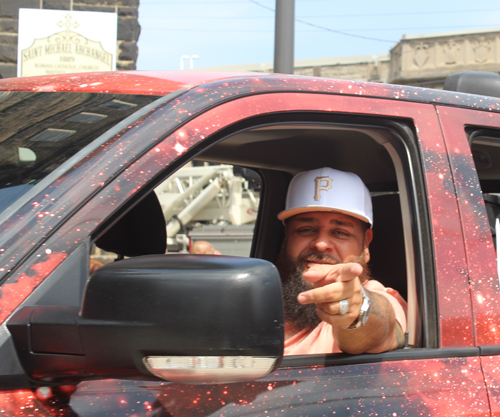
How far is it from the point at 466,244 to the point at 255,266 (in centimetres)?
75

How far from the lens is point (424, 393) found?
4.16ft

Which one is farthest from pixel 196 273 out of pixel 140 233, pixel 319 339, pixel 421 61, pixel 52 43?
pixel 421 61

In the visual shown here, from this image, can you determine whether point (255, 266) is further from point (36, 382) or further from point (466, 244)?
point (466, 244)


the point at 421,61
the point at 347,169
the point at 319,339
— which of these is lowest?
the point at 319,339

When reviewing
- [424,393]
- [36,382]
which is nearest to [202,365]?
[36,382]

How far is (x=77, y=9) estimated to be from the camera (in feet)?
25.6

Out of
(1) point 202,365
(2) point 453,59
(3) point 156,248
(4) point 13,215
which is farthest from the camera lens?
(2) point 453,59

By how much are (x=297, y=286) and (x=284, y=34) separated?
4157 mm

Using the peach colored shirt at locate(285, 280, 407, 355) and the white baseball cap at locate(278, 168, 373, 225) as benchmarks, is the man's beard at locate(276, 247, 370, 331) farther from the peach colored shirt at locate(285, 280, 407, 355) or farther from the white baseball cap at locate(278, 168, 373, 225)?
the white baseball cap at locate(278, 168, 373, 225)

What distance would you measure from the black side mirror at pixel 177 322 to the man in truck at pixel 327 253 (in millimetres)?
509

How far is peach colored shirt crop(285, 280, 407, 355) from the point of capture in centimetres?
156

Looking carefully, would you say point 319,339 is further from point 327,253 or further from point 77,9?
point 77,9

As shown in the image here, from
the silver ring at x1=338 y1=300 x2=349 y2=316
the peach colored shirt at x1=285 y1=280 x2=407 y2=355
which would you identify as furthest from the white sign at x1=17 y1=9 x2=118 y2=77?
the silver ring at x1=338 y1=300 x2=349 y2=316

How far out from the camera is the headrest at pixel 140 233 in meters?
2.06
